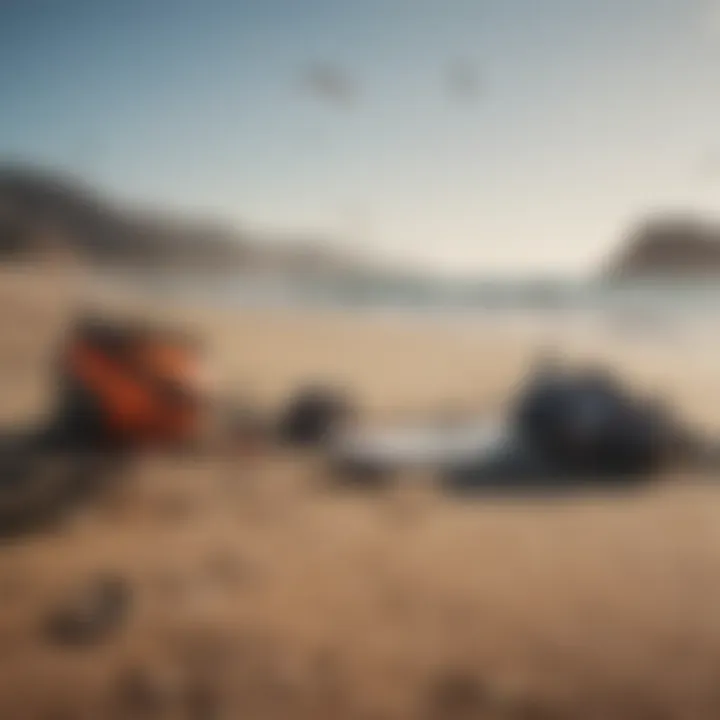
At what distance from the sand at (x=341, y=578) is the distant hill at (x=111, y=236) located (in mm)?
49

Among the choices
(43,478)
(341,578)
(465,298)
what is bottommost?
(341,578)

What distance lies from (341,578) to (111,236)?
583mm

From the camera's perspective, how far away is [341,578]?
105cm

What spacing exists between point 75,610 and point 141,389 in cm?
31

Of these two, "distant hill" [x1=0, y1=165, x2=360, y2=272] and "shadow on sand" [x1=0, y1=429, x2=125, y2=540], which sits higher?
"distant hill" [x1=0, y1=165, x2=360, y2=272]

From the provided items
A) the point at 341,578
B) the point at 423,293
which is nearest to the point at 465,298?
the point at 423,293

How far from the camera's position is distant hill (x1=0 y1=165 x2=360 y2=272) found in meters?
1.01

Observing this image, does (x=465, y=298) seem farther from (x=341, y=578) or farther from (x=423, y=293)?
(x=341, y=578)

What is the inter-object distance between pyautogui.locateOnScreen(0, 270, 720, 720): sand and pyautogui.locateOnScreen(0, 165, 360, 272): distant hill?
5 centimetres

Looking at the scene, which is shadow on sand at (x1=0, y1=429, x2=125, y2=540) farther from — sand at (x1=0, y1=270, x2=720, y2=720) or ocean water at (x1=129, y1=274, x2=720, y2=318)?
ocean water at (x1=129, y1=274, x2=720, y2=318)

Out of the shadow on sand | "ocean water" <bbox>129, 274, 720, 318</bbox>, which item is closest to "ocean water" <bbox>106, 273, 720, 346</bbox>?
"ocean water" <bbox>129, 274, 720, 318</bbox>

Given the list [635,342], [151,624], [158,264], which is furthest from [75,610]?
[635,342]

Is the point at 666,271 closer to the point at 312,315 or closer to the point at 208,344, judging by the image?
the point at 312,315

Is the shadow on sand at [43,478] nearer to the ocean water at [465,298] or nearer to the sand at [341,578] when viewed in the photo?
the sand at [341,578]
